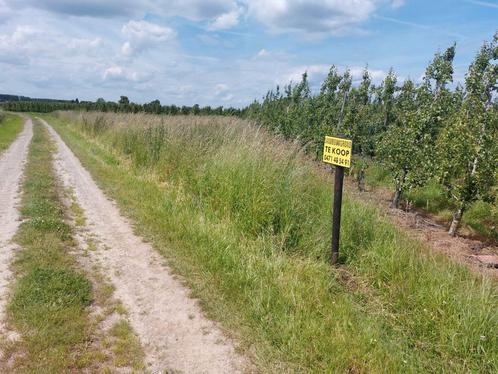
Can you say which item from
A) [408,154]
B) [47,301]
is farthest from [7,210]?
[408,154]

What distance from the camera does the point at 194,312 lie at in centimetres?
388

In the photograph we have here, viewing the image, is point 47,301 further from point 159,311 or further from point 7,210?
point 7,210

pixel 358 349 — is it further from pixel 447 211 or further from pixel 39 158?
pixel 39 158

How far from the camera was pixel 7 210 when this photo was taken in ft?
22.7

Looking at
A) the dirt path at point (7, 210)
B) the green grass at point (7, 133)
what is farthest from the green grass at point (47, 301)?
the green grass at point (7, 133)

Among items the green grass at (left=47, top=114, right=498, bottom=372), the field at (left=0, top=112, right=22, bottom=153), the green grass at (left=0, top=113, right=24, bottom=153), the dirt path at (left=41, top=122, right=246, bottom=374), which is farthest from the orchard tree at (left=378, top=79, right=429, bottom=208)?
the field at (left=0, top=112, right=22, bottom=153)

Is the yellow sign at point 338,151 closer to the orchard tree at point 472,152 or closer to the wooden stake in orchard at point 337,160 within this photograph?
the wooden stake in orchard at point 337,160

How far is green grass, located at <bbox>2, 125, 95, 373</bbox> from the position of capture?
10.0ft

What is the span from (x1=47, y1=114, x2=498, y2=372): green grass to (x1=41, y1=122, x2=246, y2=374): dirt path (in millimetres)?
192

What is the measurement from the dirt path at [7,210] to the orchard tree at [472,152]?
9.02m

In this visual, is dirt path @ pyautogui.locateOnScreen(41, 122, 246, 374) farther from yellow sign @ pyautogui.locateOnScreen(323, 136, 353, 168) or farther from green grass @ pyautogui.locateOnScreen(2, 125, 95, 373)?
yellow sign @ pyautogui.locateOnScreen(323, 136, 353, 168)

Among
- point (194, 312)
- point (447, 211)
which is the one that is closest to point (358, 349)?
point (194, 312)

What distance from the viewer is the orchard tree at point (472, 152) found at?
8.77 metres

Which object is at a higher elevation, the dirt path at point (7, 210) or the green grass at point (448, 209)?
the dirt path at point (7, 210)
